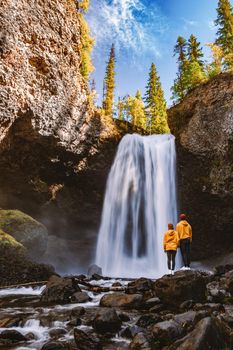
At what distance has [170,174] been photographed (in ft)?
74.1

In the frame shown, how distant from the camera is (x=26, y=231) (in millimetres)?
17469

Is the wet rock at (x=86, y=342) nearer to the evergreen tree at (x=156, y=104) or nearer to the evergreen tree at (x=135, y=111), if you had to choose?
the evergreen tree at (x=156, y=104)

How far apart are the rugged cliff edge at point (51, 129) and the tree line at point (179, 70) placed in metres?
10.2

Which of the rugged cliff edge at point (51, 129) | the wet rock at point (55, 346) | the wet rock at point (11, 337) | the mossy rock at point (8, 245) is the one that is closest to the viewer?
the wet rock at point (55, 346)

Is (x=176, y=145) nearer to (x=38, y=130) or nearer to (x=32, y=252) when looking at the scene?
→ (x=38, y=130)

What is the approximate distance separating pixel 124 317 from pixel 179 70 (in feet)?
133

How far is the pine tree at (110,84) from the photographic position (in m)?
47.3

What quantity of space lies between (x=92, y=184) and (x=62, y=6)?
13.0 m

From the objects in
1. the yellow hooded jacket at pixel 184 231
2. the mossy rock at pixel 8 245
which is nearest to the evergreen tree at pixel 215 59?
the yellow hooded jacket at pixel 184 231

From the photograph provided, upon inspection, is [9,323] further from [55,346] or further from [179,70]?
[179,70]

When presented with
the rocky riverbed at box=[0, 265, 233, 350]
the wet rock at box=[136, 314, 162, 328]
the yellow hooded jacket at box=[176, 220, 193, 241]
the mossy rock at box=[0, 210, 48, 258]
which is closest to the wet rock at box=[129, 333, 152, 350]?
the rocky riverbed at box=[0, 265, 233, 350]

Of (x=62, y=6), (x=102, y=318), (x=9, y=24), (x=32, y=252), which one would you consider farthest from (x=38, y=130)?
(x=102, y=318)

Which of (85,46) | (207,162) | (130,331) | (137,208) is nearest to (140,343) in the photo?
(130,331)

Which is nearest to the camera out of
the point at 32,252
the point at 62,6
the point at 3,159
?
the point at 32,252
